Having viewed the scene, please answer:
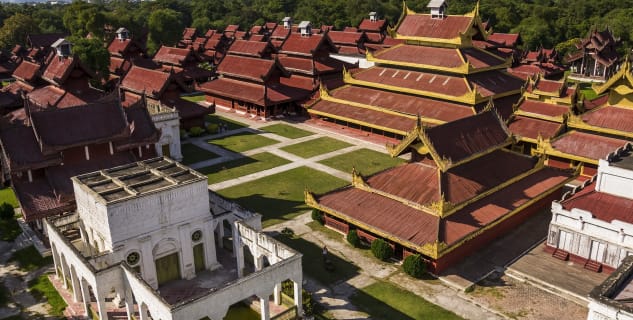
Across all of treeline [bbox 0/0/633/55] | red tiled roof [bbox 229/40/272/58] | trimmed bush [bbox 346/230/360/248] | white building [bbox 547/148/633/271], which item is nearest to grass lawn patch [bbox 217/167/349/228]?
trimmed bush [bbox 346/230/360/248]

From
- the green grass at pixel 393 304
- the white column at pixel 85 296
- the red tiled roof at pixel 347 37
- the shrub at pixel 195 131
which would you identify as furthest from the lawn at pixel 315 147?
the red tiled roof at pixel 347 37

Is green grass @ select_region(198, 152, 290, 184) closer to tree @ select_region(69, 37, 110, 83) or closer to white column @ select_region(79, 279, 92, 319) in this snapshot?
white column @ select_region(79, 279, 92, 319)

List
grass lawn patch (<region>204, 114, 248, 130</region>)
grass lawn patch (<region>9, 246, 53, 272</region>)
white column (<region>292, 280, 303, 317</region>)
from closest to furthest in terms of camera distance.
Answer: white column (<region>292, 280, 303, 317</region>), grass lawn patch (<region>9, 246, 53, 272</region>), grass lawn patch (<region>204, 114, 248, 130</region>)

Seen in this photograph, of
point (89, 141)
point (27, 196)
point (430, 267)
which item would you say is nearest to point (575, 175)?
point (430, 267)

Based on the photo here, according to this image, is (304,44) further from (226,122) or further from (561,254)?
(561,254)

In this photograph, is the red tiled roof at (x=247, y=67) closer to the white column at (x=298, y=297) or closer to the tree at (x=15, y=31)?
the white column at (x=298, y=297)
